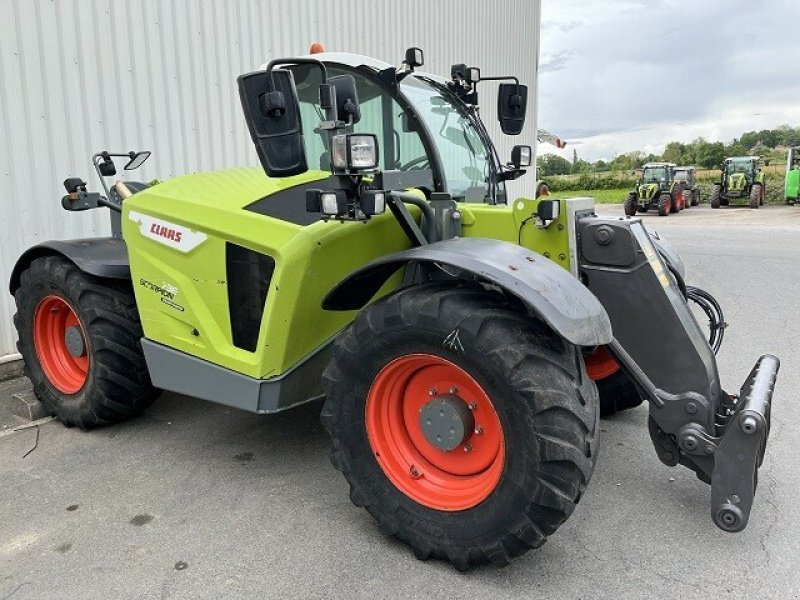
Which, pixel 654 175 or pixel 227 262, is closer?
pixel 227 262

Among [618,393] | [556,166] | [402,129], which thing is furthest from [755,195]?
[556,166]

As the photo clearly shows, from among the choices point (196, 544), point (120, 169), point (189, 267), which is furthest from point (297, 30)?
point (196, 544)

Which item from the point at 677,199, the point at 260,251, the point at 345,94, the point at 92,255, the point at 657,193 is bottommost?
the point at 677,199

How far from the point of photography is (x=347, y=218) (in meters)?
2.70

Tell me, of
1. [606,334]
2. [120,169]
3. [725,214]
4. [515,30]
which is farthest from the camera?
[725,214]

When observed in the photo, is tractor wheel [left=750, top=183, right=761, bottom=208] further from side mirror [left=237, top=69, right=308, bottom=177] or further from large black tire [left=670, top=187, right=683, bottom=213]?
side mirror [left=237, top=69, right=308, bottom=177]

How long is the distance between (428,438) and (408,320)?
522 mm

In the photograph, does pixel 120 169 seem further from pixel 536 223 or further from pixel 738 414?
pixel 738 414

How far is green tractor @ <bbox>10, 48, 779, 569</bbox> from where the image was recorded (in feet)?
7.86

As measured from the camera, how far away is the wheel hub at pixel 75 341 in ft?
13.4

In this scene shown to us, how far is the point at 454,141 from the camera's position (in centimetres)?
398

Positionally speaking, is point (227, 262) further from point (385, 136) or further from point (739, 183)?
point (739, 183)

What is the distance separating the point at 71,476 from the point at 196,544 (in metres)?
1.10

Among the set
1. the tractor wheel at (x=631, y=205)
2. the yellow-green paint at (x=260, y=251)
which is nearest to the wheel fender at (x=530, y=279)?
the yellow-green paint at (x=260, y=251)
